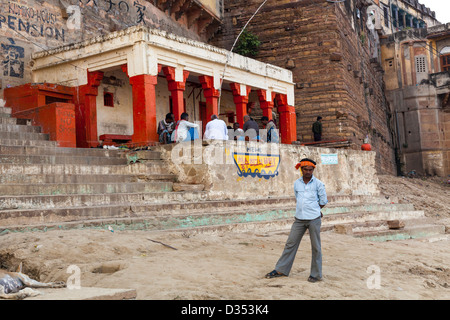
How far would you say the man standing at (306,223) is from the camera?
548 centimetres

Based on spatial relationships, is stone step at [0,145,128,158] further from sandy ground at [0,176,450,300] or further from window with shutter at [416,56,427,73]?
window with shutter at [416,56,427,73]

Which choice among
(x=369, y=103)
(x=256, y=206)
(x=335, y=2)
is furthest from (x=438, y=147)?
(x=256, y=206)

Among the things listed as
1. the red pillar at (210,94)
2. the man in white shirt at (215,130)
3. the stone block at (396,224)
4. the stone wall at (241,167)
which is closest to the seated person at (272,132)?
the stone wall at (241,167)

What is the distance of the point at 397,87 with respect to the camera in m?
34.7

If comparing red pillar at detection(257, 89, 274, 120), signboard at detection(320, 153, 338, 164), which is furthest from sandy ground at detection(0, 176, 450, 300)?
red pillar at detection(257, 89, 274, 120)

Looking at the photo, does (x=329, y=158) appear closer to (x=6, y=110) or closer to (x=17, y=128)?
(x=17, y=128)

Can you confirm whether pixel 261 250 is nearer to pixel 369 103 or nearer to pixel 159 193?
pixel 159 193

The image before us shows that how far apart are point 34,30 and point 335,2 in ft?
39.0

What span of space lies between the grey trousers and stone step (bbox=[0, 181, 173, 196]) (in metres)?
3.81

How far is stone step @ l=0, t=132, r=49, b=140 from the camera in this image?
9.52 meters

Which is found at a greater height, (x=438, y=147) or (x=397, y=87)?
(x=397, y=87)

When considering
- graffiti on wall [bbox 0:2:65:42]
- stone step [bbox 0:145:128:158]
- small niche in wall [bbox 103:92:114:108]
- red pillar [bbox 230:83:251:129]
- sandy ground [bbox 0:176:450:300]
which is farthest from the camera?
red pillar [bbox 230:83:251:129]

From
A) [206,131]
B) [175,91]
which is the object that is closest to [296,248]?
[206,131]

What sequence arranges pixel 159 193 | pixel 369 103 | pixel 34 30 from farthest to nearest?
pixel 369 103
pixel 34 30
pixel 159 193
